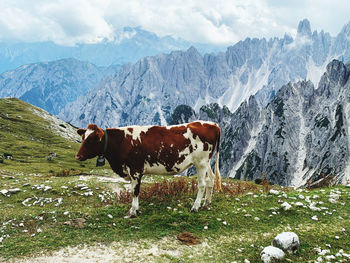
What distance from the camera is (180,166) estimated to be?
1145 cm

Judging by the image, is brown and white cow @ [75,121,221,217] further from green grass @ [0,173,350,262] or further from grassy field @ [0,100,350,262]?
grassy field @ [0,100,350,262]

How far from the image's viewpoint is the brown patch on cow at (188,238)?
896cm

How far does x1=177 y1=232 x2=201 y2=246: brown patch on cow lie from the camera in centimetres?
896

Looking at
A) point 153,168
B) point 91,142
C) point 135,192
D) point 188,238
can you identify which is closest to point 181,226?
point 188,238

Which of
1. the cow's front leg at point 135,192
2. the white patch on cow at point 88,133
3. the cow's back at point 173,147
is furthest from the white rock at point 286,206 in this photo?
the white patch on cow at point 88,133

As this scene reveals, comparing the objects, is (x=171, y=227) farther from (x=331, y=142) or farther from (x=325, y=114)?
(x=325, y=114)

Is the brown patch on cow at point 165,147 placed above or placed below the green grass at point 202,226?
above

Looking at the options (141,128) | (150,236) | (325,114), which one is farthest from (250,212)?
(325,114)

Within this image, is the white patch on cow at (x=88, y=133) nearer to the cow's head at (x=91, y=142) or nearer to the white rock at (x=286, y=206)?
the cow's head at (x=91, y=142)

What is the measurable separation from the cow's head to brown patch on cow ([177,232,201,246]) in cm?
506

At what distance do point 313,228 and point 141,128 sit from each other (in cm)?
816

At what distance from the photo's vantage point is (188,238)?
30.2 ft

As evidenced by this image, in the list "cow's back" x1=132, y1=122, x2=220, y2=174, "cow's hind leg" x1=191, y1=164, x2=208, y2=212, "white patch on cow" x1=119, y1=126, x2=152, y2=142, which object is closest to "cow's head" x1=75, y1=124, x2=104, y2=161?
"white patch on cow" x1=119, y1=126, x2=152, y2=142

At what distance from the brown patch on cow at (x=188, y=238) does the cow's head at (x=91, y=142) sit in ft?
16.6
